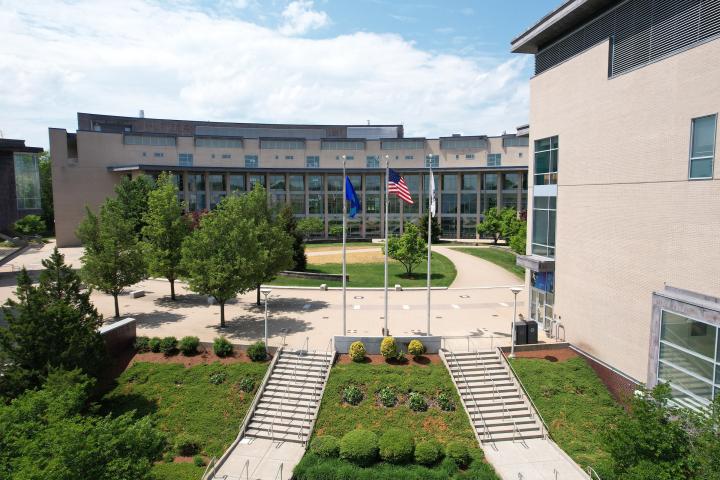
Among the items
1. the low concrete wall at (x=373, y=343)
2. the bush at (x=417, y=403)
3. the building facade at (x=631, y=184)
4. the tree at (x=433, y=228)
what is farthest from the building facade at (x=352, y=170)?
the bush at (x=417, y=403)

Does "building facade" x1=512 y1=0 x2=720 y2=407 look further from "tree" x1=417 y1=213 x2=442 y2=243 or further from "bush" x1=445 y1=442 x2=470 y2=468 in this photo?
A: "tree" x1=417 y1=213 x2=442 y2=243

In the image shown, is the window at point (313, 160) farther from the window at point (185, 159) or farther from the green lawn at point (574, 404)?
the green lawn at point (574, 404)

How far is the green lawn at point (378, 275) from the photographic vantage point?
3762 centimetres

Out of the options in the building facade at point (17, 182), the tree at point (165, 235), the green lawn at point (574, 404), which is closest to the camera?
the green lawn at point (574, 404)

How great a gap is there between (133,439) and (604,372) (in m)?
18.6

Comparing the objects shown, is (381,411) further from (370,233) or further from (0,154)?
(0,154)

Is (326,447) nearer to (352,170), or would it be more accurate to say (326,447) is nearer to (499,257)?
(499,257)

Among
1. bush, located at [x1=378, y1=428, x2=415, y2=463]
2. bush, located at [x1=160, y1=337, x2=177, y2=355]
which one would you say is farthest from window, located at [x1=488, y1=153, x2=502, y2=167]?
bush, located at [x1=378, y1=428, x2=415, y2=463]

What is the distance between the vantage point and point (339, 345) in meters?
22.2

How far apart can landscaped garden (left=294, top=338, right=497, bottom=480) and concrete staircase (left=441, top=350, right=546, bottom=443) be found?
1.64ft

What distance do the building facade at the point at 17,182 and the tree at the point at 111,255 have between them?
4267 centimetres

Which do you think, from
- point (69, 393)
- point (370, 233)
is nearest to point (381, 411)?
point (69, 393)

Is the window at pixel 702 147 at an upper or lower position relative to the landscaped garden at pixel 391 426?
upper

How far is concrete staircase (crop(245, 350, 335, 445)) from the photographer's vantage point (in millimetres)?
18125
